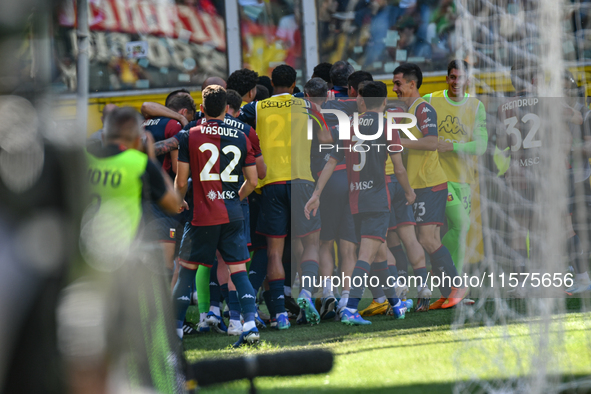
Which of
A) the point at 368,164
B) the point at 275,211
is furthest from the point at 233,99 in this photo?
the point at 368,164

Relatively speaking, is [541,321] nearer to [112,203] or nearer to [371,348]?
[371,348]

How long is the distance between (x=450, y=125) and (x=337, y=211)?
137 centimetres

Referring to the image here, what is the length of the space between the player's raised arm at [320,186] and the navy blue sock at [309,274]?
385mm

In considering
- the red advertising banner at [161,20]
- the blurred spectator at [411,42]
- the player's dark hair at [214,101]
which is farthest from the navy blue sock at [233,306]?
the blurred spectator at [411,42]

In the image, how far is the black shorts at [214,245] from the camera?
13.6ft

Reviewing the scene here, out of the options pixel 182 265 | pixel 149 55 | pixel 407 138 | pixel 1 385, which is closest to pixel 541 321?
pixel 1 385

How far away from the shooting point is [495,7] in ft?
9.58

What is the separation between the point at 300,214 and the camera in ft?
16.0

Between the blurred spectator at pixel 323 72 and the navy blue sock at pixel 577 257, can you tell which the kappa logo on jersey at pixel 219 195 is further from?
the navy blue sock at pixel 577 257

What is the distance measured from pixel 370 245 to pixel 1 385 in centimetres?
428

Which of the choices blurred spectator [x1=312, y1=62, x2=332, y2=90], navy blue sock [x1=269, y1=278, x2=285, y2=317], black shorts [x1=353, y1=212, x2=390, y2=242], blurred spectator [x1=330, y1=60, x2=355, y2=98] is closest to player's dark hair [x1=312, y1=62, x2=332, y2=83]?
blurred spectator [x1=312, y1=62, x2=332, y2=90]

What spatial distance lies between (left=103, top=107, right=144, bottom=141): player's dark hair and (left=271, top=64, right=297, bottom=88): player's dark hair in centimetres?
291

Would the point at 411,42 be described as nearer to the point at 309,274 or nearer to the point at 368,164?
the point at 368,164

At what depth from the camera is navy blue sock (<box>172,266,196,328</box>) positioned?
400 cm
